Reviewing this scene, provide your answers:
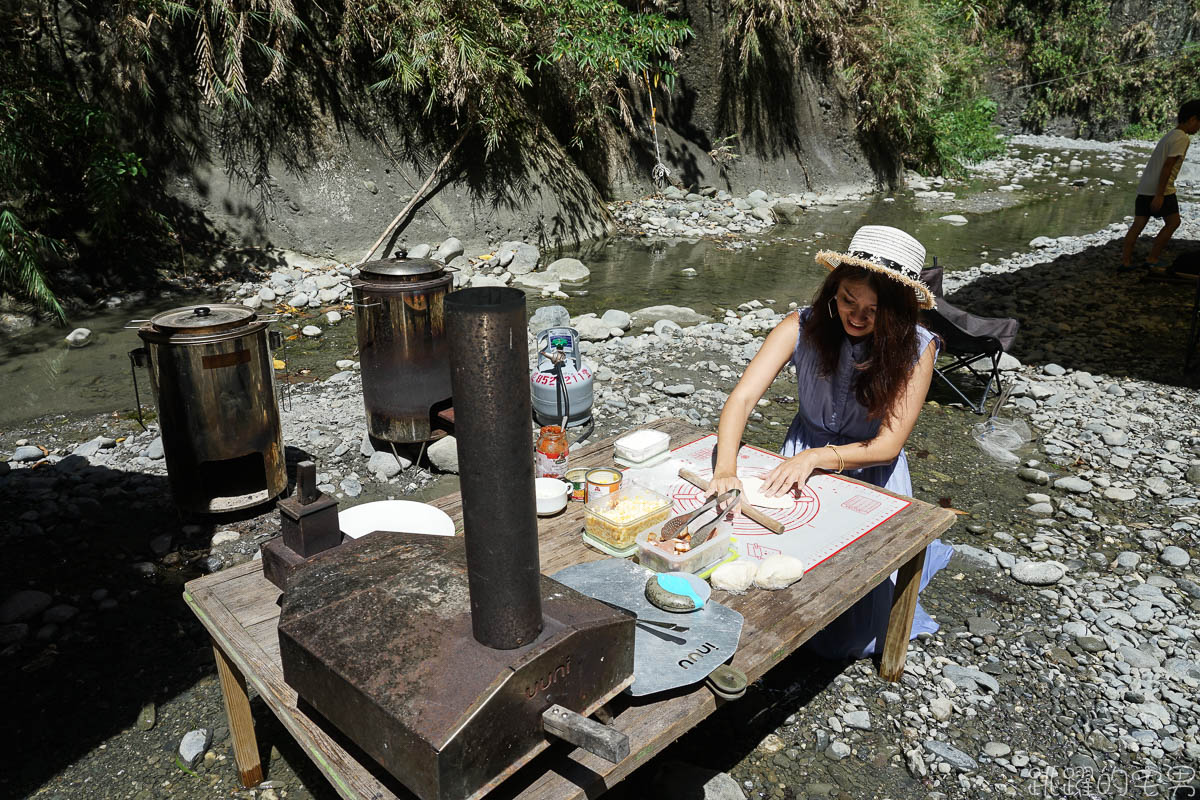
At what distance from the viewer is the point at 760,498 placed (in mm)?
2926

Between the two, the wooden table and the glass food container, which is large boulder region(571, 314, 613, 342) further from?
the glass food container

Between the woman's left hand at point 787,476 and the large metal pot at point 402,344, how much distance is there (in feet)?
7.62

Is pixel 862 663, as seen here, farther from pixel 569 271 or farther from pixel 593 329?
pixel 569 271

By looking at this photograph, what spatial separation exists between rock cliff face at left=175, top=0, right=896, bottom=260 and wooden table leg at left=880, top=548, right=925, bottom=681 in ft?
27.6

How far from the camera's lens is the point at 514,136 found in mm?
10859

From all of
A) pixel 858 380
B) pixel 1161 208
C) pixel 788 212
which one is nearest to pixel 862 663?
pixel 858 380

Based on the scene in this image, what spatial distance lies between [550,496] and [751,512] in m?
0.72

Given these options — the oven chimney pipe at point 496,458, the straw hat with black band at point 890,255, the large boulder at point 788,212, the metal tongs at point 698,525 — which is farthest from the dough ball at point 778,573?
the large boulder at point 788,212

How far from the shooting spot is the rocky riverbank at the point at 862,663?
114 inches

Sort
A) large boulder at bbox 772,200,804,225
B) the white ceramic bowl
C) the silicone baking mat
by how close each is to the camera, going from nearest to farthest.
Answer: the silicone baking mat, the white ceramic bowl, large boulder at bbox 772,200,804,225

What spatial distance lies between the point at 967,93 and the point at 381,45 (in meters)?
15.1

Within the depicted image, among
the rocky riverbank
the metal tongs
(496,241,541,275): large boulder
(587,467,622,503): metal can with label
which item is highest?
(496,241,541,275): large boulder

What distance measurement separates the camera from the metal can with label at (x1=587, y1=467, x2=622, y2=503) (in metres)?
2.73

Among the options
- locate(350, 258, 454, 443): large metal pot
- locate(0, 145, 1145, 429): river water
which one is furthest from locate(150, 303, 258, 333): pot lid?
locate(0, 145, 1145, 429): river water
